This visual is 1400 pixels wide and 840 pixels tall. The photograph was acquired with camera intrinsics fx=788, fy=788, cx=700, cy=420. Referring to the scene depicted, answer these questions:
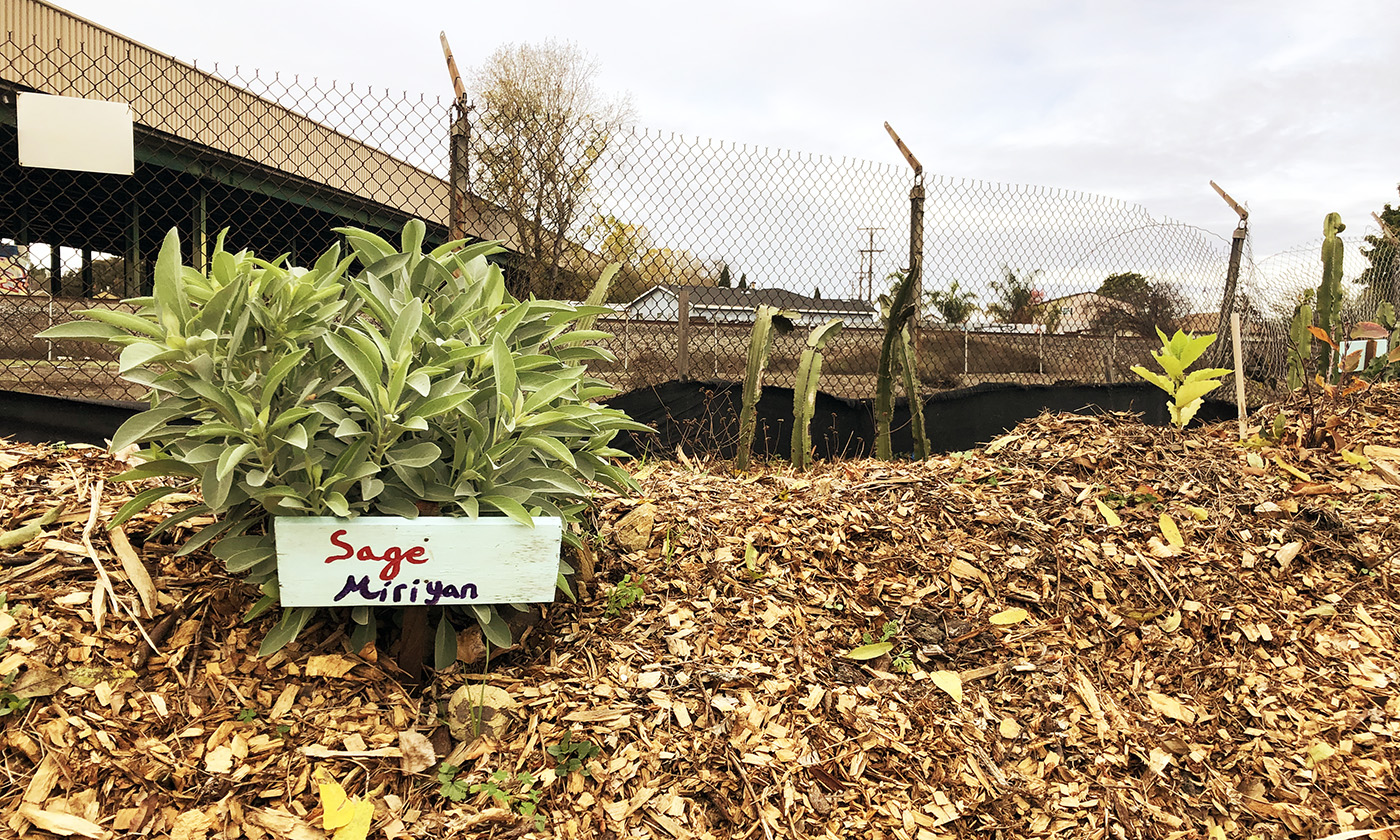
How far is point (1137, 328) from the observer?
7.07 meters

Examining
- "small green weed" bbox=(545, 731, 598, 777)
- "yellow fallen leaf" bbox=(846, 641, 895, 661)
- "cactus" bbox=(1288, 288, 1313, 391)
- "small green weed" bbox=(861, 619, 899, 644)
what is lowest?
"small green weed" bbox=(545, 731, 598, 777)

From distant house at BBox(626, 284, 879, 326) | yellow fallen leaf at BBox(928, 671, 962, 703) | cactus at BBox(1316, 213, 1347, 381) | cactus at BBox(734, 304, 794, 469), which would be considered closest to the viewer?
yellow fallen leaf at BBox(928, 671, 962, 703)

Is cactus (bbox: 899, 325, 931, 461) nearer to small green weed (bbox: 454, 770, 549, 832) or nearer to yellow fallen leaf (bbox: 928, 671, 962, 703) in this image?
yellow fallen leaf (bbox: 928, 671, 962, 703)

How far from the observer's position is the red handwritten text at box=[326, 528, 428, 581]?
141 cm

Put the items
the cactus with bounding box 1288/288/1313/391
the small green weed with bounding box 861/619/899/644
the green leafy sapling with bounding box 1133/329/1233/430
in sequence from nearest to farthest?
the small green weed with bounding box 861/619/899/644, the green leafy sapling with bounding box 1133/329/1233/430, the cactus with bounding box 1288/288/1313/391

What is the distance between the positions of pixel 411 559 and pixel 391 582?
57 millimetres

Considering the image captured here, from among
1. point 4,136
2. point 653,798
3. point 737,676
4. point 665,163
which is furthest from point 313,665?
point 4,136

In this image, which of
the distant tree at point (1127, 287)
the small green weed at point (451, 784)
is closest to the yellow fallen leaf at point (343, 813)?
the small green weed at point (451, 784)

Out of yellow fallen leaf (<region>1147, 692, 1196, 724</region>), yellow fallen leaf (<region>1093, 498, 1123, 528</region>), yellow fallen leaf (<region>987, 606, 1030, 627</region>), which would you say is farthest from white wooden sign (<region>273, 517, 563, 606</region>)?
yellow fallen leaf (<region>1093, 498, 1123, 528</region>)

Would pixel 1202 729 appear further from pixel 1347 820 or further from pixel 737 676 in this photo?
pixel 737 676

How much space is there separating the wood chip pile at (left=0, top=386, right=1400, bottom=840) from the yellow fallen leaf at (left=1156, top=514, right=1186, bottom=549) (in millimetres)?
20

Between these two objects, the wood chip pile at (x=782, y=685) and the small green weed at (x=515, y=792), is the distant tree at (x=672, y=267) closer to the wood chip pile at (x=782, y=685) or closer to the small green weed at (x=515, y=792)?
the wood chip pile at (x=782, y=685)

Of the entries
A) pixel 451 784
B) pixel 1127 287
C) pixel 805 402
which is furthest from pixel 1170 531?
pixel 1127 287

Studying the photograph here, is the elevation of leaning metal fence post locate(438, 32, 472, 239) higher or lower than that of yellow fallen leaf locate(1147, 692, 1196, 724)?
higher
